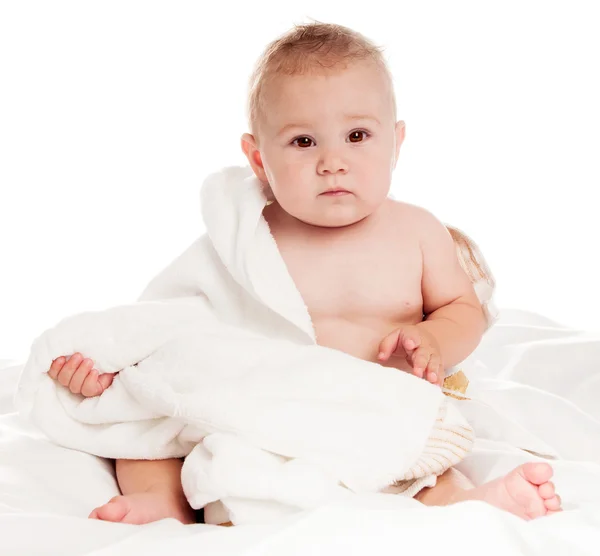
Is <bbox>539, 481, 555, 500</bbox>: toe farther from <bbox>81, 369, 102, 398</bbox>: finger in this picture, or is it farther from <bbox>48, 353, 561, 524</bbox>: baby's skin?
<bbox>81, 369, 102, 398</bbox>: finger

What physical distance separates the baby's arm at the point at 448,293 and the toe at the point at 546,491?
420 millimetres

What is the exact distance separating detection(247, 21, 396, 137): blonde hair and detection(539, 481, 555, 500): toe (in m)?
0.67

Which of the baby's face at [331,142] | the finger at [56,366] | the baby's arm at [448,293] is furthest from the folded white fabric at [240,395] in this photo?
the baby's arm at [448,293]

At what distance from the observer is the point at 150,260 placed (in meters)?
3.01

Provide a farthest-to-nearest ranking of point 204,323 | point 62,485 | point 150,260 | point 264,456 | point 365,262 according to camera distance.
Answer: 1. point 150,260
2. point 365,262
3. point 204,323
4. point 62,485
5. point 264,456

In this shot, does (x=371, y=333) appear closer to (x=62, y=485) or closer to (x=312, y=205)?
(x=312, y=205)

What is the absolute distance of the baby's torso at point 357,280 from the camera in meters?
1.59

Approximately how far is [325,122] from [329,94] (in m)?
0.04

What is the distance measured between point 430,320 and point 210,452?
508 mm

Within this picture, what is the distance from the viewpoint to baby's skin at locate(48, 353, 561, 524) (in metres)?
1.18

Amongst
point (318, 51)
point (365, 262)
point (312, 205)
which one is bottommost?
point (365, 262)

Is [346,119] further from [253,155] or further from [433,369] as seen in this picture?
[433,369]

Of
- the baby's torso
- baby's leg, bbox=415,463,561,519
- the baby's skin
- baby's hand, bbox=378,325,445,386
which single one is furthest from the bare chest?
baby's leg, bbox=415,463,561,519

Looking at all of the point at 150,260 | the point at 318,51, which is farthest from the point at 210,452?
the point at 150,260
